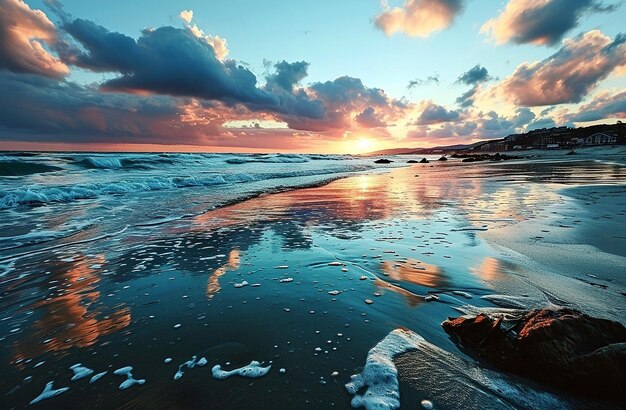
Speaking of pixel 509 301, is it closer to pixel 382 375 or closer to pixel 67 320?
pixel 382 375

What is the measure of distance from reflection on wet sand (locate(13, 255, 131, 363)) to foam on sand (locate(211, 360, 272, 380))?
1510 mm

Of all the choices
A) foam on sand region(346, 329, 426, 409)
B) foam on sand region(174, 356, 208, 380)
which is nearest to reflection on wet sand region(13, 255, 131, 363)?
foam on sand region(174, 356, 208, 380)

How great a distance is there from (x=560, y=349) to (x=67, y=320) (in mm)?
4973

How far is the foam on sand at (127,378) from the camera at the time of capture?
7.81 feet

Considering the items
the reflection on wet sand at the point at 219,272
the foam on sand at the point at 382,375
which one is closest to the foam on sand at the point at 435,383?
the foam on sand at the point at 382,375

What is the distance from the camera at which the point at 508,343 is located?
249 cm

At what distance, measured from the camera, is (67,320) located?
3484 millimetres

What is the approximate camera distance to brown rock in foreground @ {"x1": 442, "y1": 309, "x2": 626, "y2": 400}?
82.2 inches

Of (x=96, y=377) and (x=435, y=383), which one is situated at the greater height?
(x=96, y=377)

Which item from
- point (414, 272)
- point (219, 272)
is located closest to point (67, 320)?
point (219, 272)

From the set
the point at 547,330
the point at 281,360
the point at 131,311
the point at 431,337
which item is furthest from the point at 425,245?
the point at 131,311

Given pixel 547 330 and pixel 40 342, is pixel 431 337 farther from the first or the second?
pixel 40 342

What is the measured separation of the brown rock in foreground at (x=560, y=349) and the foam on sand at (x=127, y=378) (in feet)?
9.46

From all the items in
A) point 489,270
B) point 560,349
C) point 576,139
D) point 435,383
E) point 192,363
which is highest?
point 560,349
